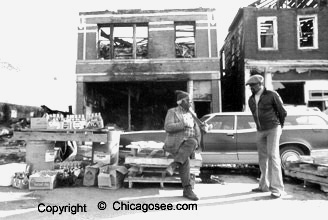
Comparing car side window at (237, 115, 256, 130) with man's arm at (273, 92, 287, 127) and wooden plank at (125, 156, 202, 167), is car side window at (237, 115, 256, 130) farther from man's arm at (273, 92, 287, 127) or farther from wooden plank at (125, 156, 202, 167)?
man's arm at (273, 92, 287, 127)

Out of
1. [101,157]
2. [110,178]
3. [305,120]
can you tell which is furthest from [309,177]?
[101,157]

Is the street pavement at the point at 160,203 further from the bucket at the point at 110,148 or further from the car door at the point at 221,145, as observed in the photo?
the car door at the point at 221,145

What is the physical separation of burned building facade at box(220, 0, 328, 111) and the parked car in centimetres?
621

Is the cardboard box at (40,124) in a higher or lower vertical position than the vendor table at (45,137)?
higher

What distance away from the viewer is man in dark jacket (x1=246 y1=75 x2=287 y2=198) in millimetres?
5695

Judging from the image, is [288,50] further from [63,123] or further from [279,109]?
[63,123]

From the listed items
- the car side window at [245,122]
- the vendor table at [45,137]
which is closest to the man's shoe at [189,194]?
the vendor table at [45,137]

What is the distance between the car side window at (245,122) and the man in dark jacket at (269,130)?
2432 millimetres

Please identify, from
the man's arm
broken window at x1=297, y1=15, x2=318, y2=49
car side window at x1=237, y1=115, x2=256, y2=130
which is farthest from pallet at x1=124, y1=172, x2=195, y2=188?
broken window at x1=297, y1=15, x2=318, y2=49

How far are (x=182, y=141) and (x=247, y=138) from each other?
11.5 ft

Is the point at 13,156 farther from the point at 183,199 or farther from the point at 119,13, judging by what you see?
the point at 183,199

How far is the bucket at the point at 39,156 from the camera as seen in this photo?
23.7 feet

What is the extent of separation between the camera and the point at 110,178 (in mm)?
6496

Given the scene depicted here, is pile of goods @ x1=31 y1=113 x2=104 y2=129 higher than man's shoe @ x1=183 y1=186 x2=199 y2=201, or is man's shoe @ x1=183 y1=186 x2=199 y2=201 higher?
pile of goods @ x1=31 y1=113 x2=104 y2=129
